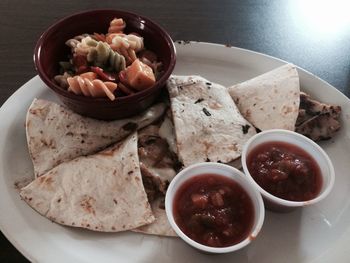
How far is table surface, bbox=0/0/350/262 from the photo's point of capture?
106 inches

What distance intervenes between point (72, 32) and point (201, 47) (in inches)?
31.5

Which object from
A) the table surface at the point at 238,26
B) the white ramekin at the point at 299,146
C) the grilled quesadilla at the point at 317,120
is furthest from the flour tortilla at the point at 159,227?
the table surface at the point at 238,26

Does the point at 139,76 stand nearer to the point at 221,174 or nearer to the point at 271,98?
the point at 221,174

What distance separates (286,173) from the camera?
171 cm

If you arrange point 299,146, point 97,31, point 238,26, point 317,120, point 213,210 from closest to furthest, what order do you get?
1. point 213,210
2. point 299,146
3. point 317,120
4. point 97,31
5. point 238,26

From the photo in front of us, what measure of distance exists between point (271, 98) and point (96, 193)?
1041mm

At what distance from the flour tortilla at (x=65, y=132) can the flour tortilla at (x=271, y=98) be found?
19.5 inches

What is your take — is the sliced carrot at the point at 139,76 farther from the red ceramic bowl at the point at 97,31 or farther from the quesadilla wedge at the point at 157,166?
the quesadilla wedge at the point at 157,166

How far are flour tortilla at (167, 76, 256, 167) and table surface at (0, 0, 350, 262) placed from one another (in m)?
0.80

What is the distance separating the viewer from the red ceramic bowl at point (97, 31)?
1.92 metres

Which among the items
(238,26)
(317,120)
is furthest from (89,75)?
(238,26)

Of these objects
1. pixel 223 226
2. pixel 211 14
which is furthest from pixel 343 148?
pixel 211 14

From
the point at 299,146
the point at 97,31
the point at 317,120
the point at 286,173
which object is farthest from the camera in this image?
the point at 97,31

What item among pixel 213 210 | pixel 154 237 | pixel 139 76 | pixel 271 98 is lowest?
pixel 154 237
